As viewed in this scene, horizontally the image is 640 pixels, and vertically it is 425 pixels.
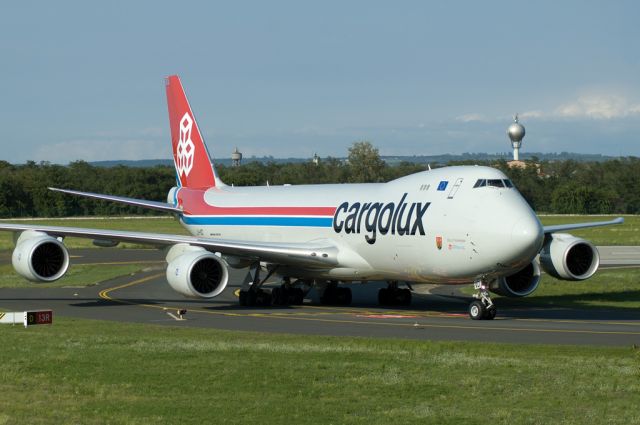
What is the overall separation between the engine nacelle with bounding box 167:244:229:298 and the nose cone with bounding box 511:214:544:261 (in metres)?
9.45

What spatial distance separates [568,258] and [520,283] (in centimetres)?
172

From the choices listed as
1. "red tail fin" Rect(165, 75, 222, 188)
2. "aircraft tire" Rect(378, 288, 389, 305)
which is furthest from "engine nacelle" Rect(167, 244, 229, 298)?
"red tail fin" Rect(165, 75, 222, 188)

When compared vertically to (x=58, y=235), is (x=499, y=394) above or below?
below

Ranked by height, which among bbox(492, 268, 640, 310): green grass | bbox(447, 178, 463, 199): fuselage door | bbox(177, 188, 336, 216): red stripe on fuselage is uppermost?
bbox(447, 178, 463, 199): fuselage door

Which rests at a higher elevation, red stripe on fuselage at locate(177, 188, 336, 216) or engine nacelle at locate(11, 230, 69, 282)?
red stripe on fuselage at locate(177, 188, 336, 216)

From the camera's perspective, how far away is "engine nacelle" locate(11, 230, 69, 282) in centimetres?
3391

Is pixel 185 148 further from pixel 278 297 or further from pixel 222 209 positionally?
pixel 278 297

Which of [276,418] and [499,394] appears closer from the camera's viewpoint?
[276,418]

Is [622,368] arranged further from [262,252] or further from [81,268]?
[81,268]

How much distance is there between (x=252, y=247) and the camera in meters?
33.8

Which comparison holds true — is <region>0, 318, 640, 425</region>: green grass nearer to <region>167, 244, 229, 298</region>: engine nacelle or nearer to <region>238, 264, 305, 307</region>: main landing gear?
<region>167, 244, 229, 298</region>: engine nacelle

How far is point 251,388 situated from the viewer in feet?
57.5

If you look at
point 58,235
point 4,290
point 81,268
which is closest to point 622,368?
point 58,235

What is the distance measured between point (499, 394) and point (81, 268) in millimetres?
40471
